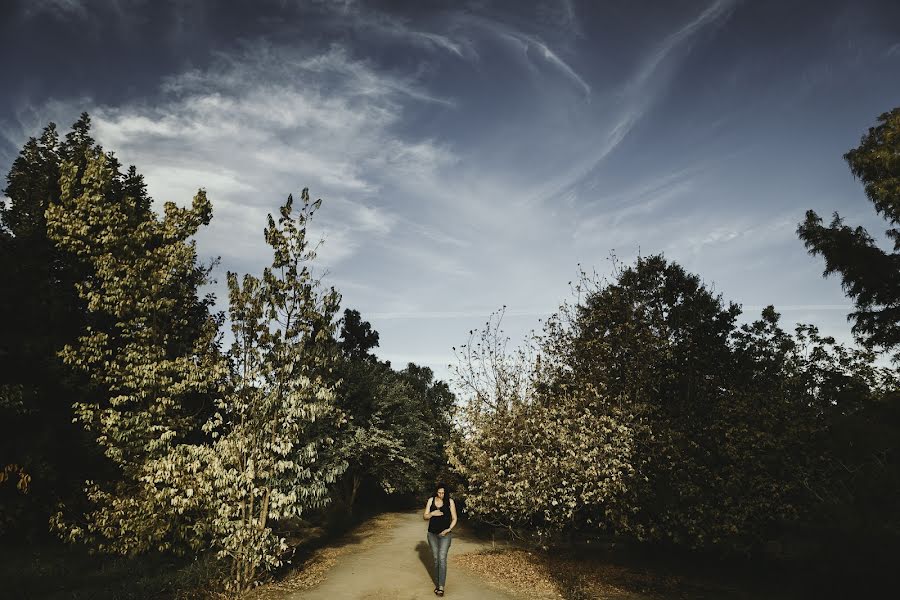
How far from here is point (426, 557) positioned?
567 inches

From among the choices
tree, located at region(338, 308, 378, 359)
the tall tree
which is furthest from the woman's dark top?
tree, located at region(338, 308, 378, 359)

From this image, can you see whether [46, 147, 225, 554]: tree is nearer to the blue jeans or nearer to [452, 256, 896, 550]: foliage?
the blue jeans

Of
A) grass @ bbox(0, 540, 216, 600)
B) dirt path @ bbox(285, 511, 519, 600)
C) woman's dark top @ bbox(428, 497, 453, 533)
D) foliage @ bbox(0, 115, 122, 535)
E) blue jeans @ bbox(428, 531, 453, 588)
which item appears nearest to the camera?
grass @ bbox(0, 540, 216, 600)

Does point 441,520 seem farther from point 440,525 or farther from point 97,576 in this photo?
point 97,576

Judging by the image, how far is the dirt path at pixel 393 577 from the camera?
1004 centimetres

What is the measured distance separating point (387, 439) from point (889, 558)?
69.7 feet

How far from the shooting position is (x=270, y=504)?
33.1 feet

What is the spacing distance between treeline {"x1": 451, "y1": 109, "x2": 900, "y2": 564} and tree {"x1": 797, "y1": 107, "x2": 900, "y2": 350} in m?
0.04

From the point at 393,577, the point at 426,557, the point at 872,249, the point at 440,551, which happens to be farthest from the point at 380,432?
the point at 872,249

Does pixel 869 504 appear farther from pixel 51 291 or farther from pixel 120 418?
pixel 51 291

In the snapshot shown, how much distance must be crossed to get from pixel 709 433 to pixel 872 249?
720cm

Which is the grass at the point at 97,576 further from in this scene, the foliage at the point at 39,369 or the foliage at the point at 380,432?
the foliage at the point at 380,432

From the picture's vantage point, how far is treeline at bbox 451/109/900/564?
39.5 ft

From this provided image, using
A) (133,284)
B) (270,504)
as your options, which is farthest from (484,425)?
(133,284)
